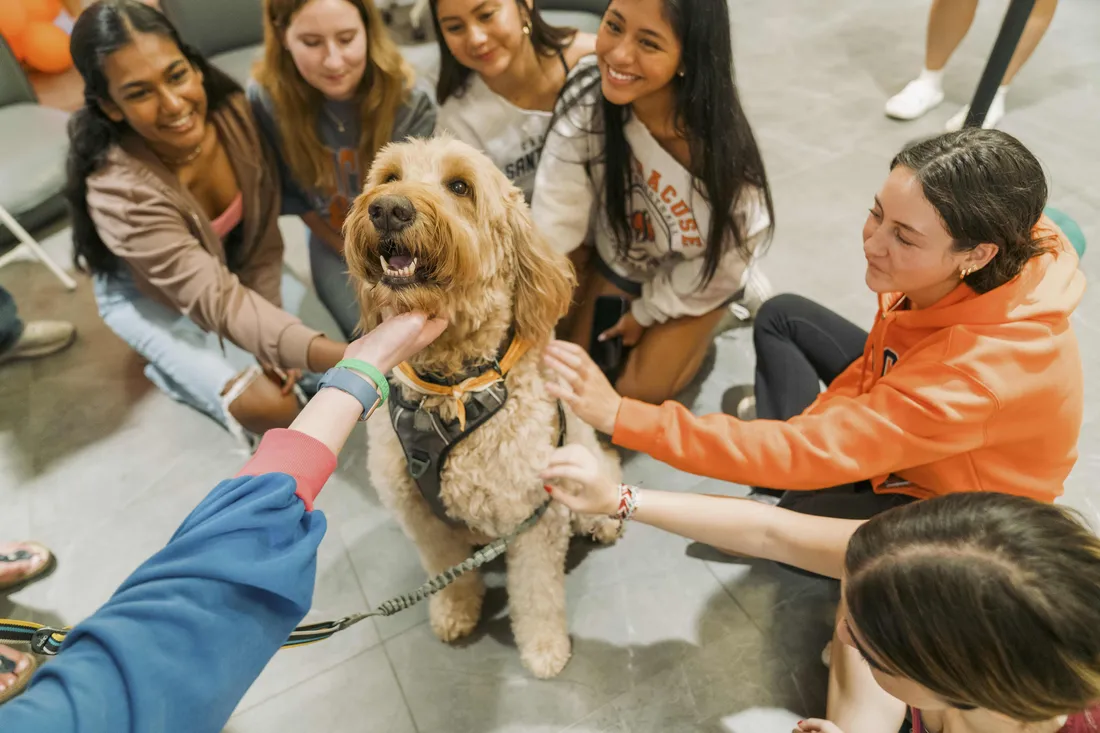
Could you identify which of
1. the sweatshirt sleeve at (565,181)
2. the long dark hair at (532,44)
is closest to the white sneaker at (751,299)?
the sweatshirt sleeve at (565,181)

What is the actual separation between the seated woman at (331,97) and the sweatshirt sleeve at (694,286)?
967 millimetres

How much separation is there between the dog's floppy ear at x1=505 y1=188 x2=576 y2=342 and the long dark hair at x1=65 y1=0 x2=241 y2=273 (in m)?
1.32

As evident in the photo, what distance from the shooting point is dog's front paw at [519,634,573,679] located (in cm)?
179

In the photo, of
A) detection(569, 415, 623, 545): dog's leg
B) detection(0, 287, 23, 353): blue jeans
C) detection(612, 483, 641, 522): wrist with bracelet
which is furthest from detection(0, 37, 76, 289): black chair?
detection(612, 483, 641, 522): wrist with bracelet

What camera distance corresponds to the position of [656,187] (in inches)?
77.0

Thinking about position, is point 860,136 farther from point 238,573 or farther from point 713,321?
point 238,573

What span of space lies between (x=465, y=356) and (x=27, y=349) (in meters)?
2.45

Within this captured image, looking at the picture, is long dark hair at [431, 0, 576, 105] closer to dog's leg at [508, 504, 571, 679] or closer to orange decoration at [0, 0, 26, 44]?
dog's leg at [508, 504, 571, 679]

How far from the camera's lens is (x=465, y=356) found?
4.66 ft

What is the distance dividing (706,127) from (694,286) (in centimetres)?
55

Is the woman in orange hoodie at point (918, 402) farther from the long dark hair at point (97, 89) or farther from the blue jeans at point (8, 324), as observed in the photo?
the blue jeans at point (8, 324)

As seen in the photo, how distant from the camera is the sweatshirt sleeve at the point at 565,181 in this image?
1968mm

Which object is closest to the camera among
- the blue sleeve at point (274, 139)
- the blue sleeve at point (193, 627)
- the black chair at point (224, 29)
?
the blue sleeve at point (193, 627)

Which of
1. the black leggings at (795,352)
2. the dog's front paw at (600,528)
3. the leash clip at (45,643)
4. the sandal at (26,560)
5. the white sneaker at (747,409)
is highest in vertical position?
the leash clip at (45,643)
